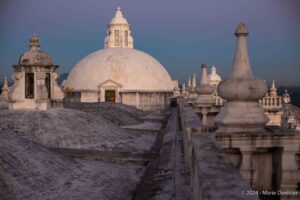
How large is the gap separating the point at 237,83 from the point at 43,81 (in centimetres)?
1238

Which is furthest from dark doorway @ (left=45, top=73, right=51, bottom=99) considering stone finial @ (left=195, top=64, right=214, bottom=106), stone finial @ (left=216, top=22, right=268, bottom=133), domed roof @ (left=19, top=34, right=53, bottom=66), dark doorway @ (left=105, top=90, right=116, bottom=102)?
dark doorway @ (left=105, top=90, right=116, bottom=102)

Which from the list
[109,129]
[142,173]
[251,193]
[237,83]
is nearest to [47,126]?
[109,129]

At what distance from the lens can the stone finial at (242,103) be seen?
591 centimetres

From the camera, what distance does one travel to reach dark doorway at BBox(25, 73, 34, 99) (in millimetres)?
17195

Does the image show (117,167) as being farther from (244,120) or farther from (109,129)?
(244,120)

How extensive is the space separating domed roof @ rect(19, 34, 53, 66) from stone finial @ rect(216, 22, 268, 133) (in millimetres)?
12374

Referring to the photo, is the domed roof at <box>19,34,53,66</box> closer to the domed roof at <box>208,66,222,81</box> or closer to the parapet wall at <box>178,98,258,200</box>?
the parapet wall at <box>178,98,258,200</box>

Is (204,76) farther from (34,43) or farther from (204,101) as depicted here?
(34,43)

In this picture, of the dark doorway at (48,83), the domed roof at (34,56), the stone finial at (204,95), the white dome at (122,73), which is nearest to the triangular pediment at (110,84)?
the white dome at (122,73)

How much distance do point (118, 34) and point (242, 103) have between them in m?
43.2

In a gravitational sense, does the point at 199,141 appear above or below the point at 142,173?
above

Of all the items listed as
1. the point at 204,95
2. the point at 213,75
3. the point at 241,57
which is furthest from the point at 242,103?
the point at 213,75

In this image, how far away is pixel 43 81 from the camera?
17062 mm

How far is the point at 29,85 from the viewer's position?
1736 centimetres
